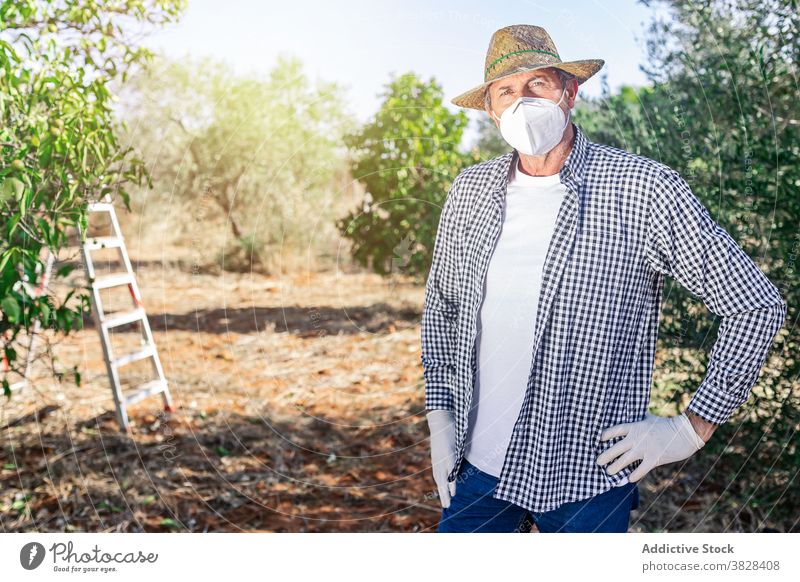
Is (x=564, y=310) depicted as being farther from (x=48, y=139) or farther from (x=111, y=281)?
(x=111, y=281)

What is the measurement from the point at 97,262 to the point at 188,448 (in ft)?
17.5

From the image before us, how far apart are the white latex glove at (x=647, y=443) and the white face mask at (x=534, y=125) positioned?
74 centimetres

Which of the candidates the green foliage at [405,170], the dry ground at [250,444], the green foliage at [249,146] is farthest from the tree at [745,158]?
the green foliage at [249,146]

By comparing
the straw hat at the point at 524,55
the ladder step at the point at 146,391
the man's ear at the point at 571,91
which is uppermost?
the straw hat at the point at 524,55

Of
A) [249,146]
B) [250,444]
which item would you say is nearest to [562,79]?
[250,444]

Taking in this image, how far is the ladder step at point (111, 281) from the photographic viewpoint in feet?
13.9

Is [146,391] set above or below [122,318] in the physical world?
below

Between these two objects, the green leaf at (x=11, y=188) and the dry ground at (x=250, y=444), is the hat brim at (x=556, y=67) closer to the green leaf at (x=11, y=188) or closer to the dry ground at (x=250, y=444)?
the green leaf at (x=11, y=188)

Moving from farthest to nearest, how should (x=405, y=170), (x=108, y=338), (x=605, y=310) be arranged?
(x=405, y=170)
(x=108, y=338)
(x=605, y=310)

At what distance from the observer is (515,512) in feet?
6.52

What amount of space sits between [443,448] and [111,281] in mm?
3049
